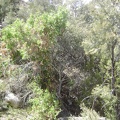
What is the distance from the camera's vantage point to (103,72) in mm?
9828

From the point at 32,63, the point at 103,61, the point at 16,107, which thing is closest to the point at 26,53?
the point at 32,63

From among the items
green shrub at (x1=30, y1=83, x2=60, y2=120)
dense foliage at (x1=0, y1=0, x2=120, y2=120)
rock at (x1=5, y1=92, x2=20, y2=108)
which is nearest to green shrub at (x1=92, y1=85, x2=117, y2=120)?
dense foliage at (x1=0, y1=0, x2=120, y2=120)

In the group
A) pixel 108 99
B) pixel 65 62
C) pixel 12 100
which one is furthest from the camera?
pixel 65 62

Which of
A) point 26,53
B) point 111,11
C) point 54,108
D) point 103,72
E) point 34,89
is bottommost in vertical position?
point 54,108

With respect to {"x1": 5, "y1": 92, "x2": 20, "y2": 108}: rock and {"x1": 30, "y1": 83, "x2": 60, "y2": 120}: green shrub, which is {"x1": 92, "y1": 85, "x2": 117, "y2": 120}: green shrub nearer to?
{"x1": 30, "y1": 83, "x2": 60, "y2": 120}: green shrub

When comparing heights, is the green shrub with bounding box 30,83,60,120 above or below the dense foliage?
below

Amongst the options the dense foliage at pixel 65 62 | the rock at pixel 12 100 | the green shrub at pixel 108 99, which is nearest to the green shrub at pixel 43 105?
the dense foliage at pixel 65 62

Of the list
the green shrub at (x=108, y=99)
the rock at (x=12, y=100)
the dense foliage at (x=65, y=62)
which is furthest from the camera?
the rock at (x=12, y=100)

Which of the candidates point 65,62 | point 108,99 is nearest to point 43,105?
point 65,62

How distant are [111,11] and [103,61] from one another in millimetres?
2623

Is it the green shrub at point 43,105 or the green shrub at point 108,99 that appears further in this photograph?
the green shrub at point 43,105

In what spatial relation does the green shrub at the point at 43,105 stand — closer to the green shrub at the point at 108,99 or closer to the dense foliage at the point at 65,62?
the dense foliage at the point at 65,62

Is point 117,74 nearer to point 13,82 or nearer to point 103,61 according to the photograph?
point 103,61

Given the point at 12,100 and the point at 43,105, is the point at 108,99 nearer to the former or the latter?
the point at 43,105
